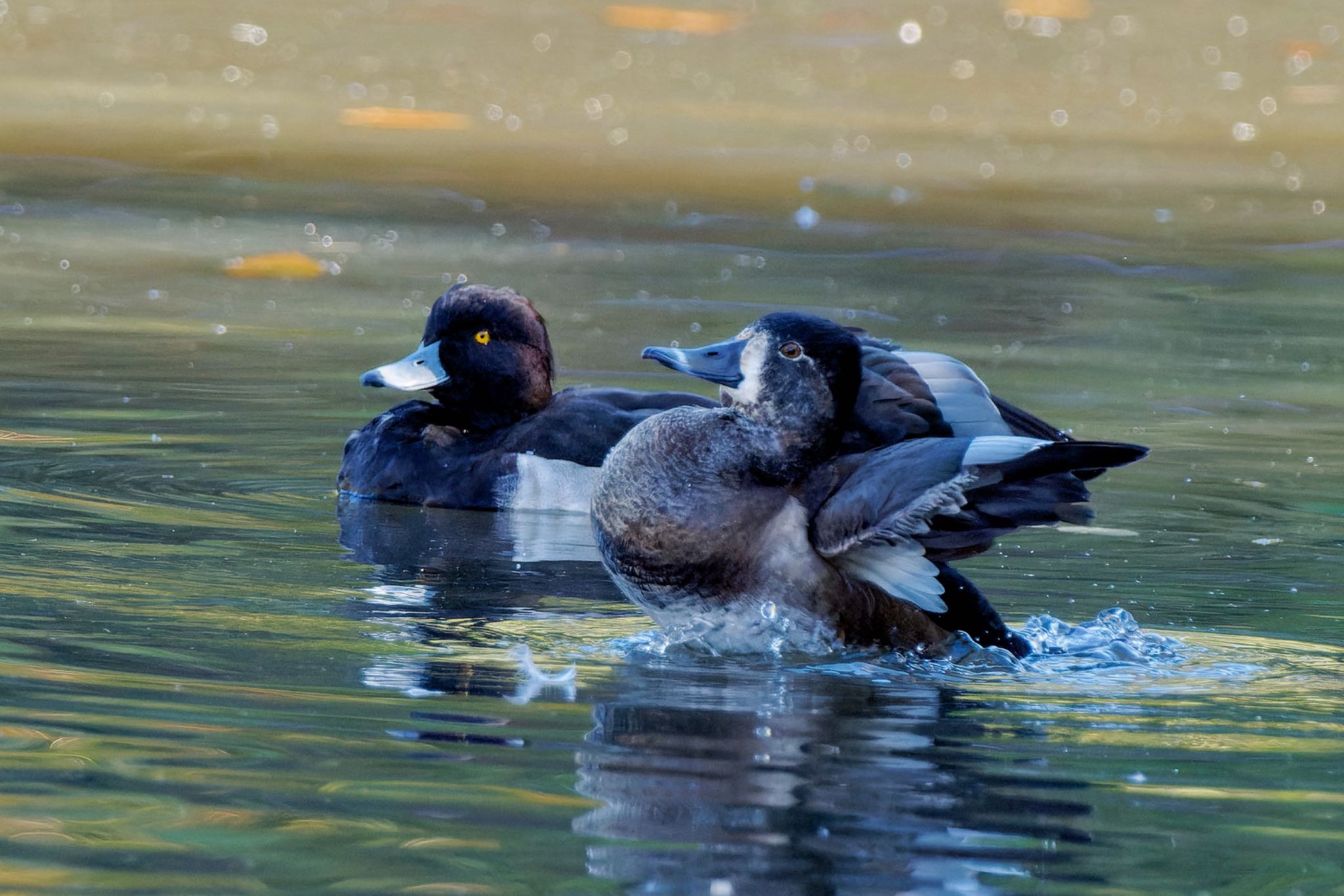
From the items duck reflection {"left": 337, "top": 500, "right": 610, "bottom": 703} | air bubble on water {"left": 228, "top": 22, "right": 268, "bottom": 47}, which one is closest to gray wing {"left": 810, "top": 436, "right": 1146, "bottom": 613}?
duck reflection {"left": 337, "top": 500, "right": 610, "bottom": 703}

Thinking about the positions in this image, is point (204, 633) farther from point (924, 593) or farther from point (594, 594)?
point (924, 593)

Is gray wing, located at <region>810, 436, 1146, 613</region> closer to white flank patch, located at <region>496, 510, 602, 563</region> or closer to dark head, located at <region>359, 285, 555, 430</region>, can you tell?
white flank patch, located at <region>496, 510, 602, 563</region>

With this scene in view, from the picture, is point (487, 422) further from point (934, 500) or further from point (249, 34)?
point (249, 34)

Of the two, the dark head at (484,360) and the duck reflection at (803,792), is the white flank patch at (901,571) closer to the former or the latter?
the duck reflection at (803,792)

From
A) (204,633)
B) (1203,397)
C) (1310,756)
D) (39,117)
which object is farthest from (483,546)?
(39,117)

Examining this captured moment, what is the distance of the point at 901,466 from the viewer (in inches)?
218

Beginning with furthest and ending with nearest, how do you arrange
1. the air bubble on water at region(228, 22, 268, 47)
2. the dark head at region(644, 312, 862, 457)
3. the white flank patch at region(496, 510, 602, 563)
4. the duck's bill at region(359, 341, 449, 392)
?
the air bubble on water at region(228, 22, 268, 47), the duck's bill at region(359, 341, 449, 392), the white flank patch at region(496, 510, 602, 563), the dark head at region(644, 312, 862, 457)

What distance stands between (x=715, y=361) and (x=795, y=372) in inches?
9.0

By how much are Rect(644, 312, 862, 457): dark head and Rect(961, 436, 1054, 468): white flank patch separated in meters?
0.61

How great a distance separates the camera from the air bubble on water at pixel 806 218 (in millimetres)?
14844

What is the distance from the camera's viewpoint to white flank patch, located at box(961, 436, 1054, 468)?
531 cm

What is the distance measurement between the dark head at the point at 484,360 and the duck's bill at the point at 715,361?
2.90 metres

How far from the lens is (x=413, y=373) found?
8789mm

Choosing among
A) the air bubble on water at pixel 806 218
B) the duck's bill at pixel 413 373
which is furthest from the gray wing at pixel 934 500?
the air bubble on water at pixel 806 218
